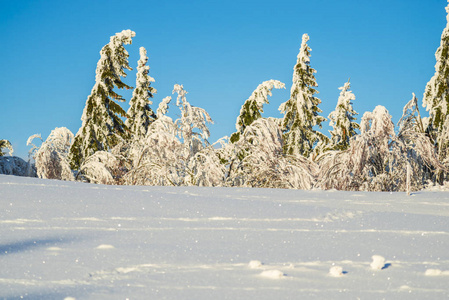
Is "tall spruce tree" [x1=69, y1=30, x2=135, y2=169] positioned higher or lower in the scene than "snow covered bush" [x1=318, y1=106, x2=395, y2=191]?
higher

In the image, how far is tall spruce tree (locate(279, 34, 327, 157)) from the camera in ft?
78.7

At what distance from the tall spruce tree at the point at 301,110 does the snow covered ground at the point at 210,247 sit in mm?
21508

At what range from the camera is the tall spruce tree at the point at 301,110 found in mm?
23984

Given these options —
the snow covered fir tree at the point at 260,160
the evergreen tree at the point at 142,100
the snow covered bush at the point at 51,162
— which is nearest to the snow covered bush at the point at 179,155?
the snow covered fir tree at the point at 260,160

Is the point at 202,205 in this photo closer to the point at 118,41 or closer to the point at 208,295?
the point at 208,295

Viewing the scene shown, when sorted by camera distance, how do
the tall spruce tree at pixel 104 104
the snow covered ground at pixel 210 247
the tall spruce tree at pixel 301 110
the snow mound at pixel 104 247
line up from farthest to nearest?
the tall spruce tree at pixel 301 110 → the tall spruce tree at pixel 104 104 → the snow mound at pixel 104 247 → the snow covered ground at pixel 210 247

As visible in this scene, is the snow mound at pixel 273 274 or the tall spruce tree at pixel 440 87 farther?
the tall spruce tree at pixel 440 87

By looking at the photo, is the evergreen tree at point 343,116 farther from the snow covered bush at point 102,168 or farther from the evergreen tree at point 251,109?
the snow covered bush at point 102,168

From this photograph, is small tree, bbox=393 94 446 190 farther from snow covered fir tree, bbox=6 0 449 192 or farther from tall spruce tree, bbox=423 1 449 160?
tall spruce tree, bbox=423 1 449 160

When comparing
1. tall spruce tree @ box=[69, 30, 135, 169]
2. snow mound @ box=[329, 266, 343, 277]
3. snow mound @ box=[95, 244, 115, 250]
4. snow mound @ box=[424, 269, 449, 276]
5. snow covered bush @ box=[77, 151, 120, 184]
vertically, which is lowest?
snow mound @ box=[424, 269, 449, 276]

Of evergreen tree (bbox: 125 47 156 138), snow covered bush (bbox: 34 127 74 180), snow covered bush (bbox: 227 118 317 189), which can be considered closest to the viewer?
snow covered bush (bbox: 227 118 317 189)

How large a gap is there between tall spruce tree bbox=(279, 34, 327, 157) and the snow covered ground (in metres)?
21.5

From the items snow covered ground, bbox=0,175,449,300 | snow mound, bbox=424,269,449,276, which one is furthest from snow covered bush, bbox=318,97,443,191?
snow mound, bbox=424,269,449,276

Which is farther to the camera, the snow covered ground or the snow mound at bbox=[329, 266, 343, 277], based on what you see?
the snow mound at bbox=[329, 266, 343, 277]
